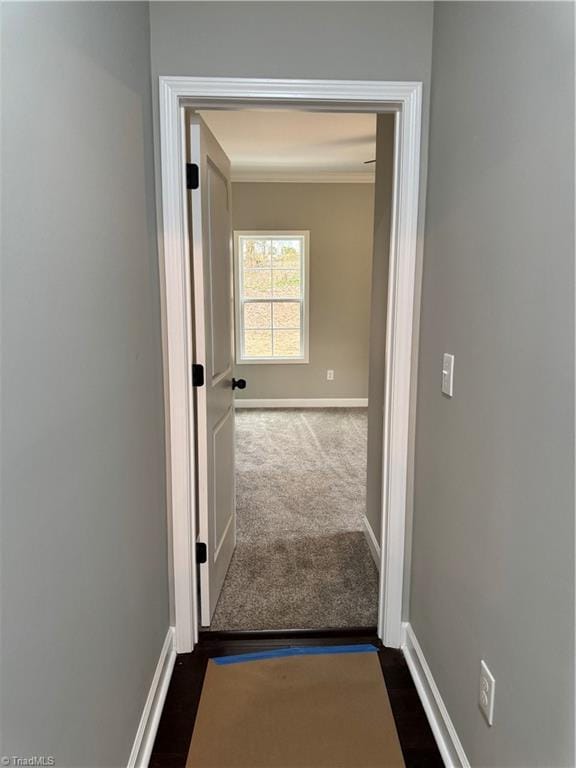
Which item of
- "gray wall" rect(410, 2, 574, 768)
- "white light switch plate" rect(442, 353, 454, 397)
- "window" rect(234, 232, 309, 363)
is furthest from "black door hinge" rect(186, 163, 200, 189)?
"window" rect(234, 232, 309, 363)

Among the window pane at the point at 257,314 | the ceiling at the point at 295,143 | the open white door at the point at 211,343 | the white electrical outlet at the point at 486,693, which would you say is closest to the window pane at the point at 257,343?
the window pane at the point at 257,314

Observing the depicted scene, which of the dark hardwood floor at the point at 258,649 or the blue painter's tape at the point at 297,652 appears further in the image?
the blue painter's tape at the point at 297,652

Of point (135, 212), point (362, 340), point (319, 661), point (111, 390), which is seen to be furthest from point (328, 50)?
point (362, 340)

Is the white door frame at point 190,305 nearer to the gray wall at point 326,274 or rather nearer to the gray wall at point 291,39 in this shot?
the gray wall at point 291,39

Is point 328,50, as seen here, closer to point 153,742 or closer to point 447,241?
point 447,241

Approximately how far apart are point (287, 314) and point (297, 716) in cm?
478

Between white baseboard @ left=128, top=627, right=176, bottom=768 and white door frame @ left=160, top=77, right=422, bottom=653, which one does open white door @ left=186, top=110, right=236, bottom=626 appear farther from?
white baseboard @ left=128, top=627, right=176, bottom=768

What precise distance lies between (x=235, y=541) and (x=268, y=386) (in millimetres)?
3425

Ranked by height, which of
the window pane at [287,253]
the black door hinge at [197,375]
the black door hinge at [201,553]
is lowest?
the black door hinge at [201,553]

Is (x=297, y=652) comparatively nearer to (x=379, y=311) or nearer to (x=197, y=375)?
(x=197, y=375)

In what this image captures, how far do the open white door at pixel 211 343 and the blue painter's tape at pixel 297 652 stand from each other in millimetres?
201

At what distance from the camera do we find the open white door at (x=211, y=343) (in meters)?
1.87

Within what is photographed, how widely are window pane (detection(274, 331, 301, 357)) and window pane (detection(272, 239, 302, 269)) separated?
83 cm

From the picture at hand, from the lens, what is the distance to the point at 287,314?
598cm
